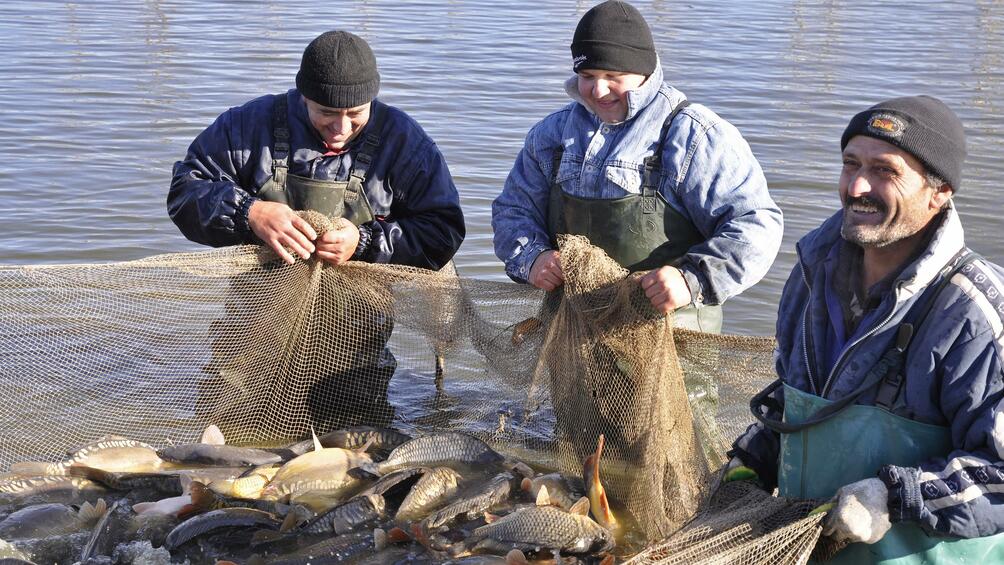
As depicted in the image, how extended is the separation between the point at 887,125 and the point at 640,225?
153cm

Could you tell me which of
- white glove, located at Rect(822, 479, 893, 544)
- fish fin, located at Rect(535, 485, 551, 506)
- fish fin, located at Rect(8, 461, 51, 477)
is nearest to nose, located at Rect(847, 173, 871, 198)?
white glove, located at Rect(822, 479, 893, 544)

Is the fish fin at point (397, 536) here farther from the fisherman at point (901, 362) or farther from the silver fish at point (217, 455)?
the fisherman at point (901, 362)

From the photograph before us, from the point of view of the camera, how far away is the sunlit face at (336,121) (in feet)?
17.7

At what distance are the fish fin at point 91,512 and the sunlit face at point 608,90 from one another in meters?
2.69

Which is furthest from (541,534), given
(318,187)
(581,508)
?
(318,187)

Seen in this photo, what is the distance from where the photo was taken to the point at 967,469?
319 centimetres

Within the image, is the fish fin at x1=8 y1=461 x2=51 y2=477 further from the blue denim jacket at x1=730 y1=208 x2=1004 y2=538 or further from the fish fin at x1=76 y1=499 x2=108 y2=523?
the blue denim jacket at x1=730 y1=208 x2=1004 y2=538

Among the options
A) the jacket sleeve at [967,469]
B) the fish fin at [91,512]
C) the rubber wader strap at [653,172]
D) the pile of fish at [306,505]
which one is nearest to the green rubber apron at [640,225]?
the rubber wader strap at [653,172]

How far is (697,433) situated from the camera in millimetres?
4875

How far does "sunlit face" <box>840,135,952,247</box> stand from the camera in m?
3.42

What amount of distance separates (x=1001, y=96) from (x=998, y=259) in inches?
246

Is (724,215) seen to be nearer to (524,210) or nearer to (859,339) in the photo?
(524,210)

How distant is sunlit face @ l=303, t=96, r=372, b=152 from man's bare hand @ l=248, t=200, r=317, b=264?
48 centimetres

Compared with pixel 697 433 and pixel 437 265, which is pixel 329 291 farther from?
pixel 697 433
